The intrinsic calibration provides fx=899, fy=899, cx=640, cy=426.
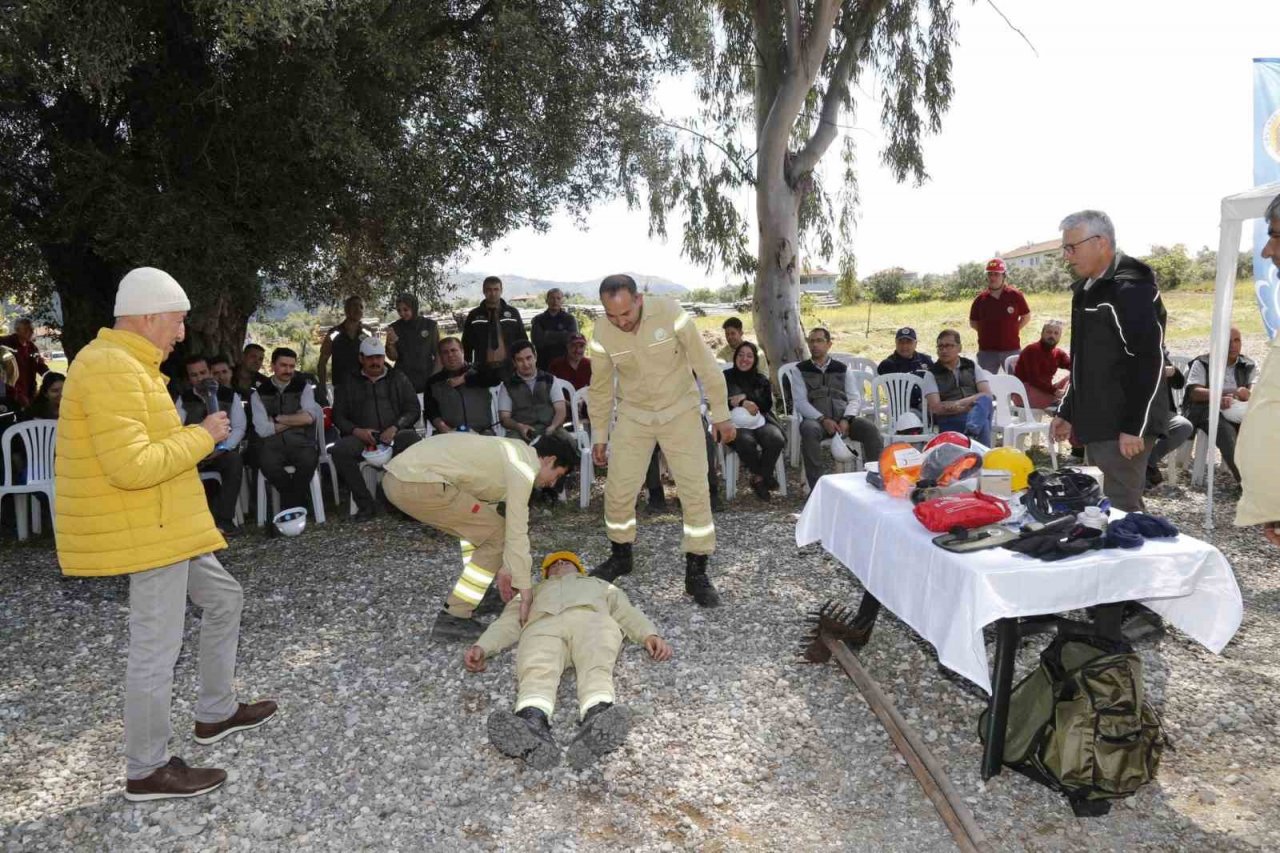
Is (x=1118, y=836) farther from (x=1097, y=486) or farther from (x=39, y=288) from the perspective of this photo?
(x=39, y=288)

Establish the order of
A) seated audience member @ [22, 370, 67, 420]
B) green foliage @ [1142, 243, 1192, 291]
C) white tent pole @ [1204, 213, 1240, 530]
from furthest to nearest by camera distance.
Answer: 1. green foliage @ [1142, 243, 1192, 291]
2. seated audience member @ [22, 370, 67, 420]
3. white tent pole @ [1204, 213, 1240, 530]

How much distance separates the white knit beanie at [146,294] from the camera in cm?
304

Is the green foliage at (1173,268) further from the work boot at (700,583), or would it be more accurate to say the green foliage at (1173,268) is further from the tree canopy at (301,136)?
the work boot at (700,583)

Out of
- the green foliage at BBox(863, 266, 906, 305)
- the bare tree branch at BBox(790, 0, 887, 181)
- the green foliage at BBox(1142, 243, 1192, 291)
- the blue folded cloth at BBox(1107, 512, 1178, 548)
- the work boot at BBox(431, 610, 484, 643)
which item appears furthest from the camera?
the green foliage at BBox(863, 266, 906, 305)

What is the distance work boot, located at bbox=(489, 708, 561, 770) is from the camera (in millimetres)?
3398

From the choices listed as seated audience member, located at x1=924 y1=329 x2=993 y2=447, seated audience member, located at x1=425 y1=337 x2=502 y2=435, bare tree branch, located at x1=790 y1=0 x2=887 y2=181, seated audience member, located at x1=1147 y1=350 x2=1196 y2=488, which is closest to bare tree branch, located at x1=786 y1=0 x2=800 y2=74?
bare tree branch, located at x1=790 y1=0 x2=887 y2=181

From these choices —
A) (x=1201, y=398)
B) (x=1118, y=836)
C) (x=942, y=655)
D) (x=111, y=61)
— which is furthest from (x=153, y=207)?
(x=1201, y=398)

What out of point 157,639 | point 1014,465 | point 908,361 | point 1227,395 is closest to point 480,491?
point 157,639

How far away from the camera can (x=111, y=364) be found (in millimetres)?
2938

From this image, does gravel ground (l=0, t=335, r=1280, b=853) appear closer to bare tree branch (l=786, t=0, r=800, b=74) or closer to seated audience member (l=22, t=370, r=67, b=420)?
seated audience member (l=22, t=370, r=67, b=420)

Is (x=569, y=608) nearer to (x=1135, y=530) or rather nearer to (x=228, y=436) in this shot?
(x=1135, y=530)

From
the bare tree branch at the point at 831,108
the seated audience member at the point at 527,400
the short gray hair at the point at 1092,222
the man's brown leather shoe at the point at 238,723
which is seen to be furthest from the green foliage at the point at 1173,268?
the man's brown leather shoe at the point at 238,723

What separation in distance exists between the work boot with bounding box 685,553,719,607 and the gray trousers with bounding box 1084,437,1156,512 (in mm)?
2109

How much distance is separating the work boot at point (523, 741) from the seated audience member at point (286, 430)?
431cm
